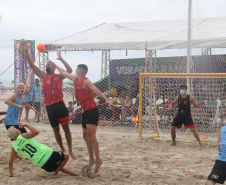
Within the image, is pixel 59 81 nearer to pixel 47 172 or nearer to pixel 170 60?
pixel 47 172

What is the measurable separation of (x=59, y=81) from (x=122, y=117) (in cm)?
576

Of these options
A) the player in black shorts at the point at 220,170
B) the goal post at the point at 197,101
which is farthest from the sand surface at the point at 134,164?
the goal post at the point at 197,101

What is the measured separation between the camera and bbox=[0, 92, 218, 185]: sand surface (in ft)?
14.7

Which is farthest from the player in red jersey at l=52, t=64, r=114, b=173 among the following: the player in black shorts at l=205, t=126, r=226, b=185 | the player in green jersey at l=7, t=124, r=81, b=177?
the player in black shorts at l=205, t=126, r=226, b=185

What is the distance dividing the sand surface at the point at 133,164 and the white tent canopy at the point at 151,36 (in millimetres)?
3253

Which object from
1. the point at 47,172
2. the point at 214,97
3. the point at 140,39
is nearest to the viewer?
the point at 47,172

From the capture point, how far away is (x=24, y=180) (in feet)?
14.6

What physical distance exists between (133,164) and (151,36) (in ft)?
20.5

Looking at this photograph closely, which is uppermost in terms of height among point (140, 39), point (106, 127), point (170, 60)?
point (140, 39)

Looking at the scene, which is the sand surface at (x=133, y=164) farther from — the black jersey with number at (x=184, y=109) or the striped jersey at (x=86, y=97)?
the striped jersey at (x=86, y=97)

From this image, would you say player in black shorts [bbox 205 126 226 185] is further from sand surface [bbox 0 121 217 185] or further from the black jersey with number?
the black jersey with number

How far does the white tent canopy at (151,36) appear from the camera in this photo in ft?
31.9

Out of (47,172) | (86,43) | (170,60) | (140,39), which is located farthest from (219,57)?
(47,172)

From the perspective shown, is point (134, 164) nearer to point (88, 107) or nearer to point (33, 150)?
point (88, 107)
